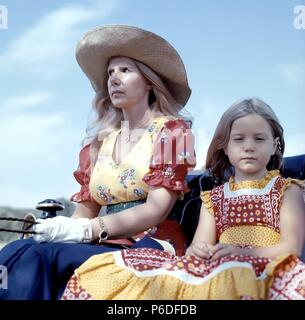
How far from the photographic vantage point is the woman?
1651mm

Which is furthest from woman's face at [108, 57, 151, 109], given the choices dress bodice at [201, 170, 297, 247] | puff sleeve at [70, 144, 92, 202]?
dress bodice at [201, 170, 297, 247]

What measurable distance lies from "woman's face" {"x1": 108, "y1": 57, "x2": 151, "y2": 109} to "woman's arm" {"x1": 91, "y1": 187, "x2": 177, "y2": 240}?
A: 33 cm

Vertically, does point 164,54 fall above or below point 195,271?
above

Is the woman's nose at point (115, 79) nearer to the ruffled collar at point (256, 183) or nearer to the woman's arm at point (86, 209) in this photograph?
the woman's arm at point (86, 209)

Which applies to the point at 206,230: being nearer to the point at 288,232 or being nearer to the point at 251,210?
the point at 251,210

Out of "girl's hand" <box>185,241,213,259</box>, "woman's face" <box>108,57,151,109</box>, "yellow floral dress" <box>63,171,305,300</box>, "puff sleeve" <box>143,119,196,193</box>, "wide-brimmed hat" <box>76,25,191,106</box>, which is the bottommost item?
"yellow floral dress" <box>63,171,305,300</box>

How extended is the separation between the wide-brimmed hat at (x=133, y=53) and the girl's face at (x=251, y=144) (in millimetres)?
410

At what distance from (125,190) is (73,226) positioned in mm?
255

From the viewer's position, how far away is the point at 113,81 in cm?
198

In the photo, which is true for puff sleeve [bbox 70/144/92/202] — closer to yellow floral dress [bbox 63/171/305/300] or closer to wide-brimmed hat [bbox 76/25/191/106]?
wide-brimmed hat [bbox 76/25/191/106]

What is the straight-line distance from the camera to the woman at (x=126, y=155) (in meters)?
1.65

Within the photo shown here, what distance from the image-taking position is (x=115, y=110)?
2143 millimetres
